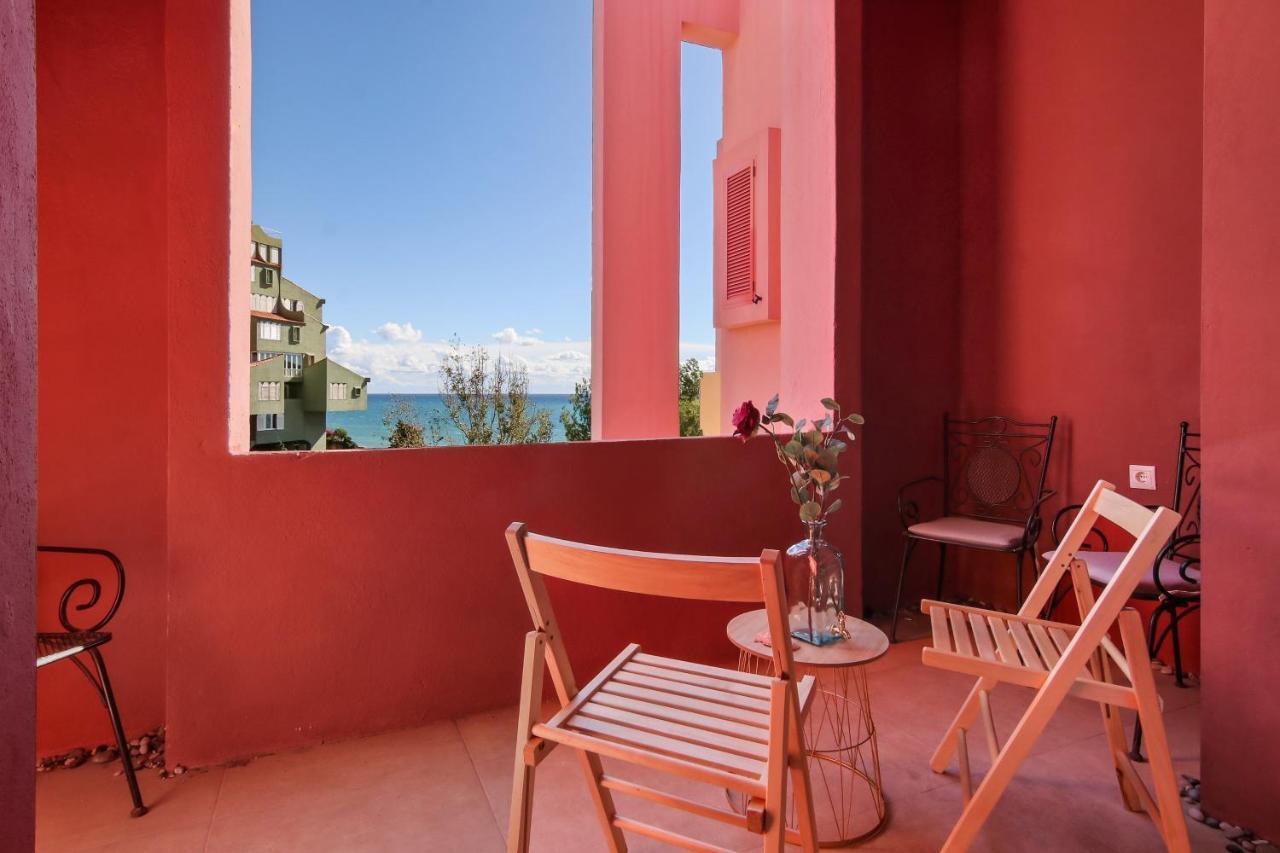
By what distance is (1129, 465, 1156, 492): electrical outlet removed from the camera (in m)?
2.76

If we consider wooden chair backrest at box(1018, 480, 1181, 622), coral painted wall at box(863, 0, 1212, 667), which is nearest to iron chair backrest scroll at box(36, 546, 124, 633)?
wooden chair backrest at box(1018, 480, 1181, 622)

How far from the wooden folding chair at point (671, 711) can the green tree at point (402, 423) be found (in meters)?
3.37

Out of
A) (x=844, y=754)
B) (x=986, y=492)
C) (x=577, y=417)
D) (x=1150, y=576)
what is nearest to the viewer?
(x=844, y=754)

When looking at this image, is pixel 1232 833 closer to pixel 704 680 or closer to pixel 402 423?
pixel 704 680

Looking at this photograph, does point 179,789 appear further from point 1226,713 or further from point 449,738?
point 1226,713

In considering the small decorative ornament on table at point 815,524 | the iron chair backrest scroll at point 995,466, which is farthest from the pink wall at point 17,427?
the iron chair backrest scroll at point 995,466

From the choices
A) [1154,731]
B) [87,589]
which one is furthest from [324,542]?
[1154,731]

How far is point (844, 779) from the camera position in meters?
1.89

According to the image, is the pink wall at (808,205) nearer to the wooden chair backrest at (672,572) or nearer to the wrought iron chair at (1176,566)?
the wrought iron chair at (1176,566)

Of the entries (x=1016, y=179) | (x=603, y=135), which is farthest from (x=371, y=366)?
(x=1016, y=179)

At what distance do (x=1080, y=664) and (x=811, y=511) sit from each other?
0.63 meters

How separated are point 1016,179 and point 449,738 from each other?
3.54 meters

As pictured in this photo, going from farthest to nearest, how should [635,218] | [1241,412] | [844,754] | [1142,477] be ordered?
[635,218] → [1142,477] → [844,754] → [1241,412]

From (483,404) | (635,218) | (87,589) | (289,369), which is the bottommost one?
(87,589)
